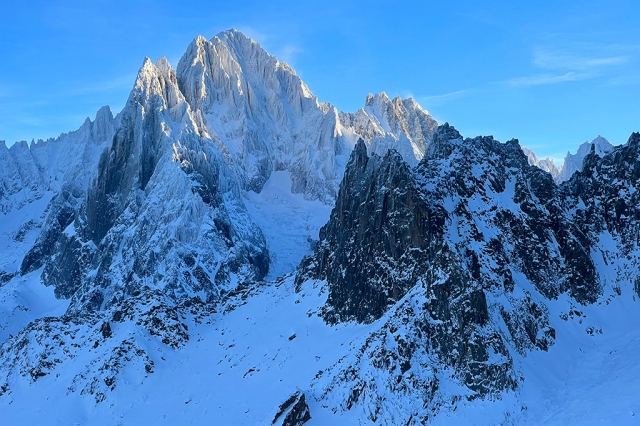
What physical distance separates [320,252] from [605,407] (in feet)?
142

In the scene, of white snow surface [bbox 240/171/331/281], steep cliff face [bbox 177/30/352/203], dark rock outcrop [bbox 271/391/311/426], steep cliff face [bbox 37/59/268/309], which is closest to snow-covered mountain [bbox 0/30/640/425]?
dark rock outcrop [bbox 271/391/311/426]

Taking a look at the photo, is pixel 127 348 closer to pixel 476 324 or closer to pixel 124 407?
pixel 124 407

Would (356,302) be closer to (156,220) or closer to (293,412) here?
(293,412)

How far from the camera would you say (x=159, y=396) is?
194 ft

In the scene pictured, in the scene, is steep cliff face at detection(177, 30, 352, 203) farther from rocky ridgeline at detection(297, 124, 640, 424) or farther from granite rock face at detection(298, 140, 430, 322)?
granite rock face at detection(298, 140, 430, 322)

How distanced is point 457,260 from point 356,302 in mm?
15087

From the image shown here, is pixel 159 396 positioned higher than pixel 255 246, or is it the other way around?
pixel 255 246

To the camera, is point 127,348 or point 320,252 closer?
point 127,348

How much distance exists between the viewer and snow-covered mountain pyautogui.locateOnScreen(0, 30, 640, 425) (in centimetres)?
4575

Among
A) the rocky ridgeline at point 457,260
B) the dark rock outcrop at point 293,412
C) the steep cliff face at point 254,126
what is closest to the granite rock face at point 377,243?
the rocky ridgeline at point 457,260

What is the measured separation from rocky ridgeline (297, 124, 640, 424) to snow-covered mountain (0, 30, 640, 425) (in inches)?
8.2

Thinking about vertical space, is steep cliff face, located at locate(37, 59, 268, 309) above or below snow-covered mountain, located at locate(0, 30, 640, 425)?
above

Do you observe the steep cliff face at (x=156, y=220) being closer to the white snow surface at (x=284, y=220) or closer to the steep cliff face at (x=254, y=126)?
the white snow surface at (x=284, y=220)

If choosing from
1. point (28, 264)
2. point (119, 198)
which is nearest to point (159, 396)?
point (119, 198)
